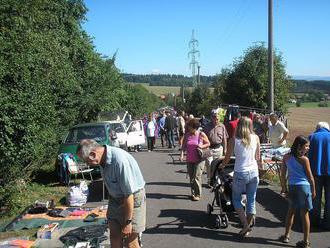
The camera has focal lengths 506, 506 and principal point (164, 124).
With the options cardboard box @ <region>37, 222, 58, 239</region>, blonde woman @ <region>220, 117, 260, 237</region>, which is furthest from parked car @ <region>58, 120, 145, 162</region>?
blonde woman @ <region>220, 117, 260, 237</region>

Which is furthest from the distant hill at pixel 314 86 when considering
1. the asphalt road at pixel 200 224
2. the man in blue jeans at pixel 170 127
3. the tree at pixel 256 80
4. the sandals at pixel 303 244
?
the sandals at pixel 303 244

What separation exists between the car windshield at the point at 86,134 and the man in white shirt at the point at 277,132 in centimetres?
554

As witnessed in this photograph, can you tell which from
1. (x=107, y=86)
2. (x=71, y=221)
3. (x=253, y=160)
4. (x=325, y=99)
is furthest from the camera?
(x=325, y=99)

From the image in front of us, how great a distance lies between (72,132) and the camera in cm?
1631

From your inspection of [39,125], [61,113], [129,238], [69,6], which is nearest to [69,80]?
[61,113]

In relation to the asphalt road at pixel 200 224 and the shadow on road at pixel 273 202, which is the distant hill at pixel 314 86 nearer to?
the shadow on road at pixel 273 202

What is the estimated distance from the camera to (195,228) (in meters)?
8.73

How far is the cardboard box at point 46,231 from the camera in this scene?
8.28 meters

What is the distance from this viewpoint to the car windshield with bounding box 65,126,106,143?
629 inches

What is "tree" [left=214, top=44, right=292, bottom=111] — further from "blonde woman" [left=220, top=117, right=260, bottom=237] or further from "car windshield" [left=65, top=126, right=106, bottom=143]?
"blonde woman" [left=220, top=117, right=260, bottom=237]

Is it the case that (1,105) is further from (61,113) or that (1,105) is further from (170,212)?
(61,113)

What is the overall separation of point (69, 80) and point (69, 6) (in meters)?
7.39

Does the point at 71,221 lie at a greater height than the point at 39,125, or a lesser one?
lesser

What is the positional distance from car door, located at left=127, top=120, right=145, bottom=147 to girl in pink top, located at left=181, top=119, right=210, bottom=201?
13.1 m
